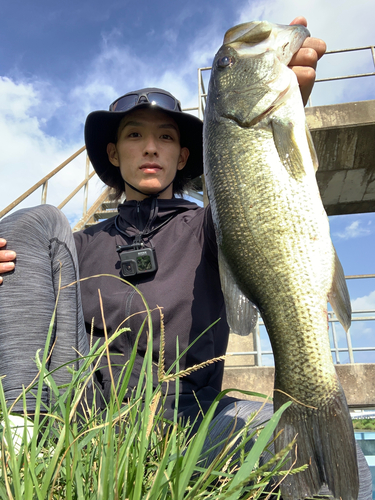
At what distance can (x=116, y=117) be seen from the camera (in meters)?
2.85

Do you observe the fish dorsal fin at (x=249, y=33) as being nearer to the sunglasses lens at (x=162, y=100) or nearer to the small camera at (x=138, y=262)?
the sunglasses lens at (x=162, y=100)

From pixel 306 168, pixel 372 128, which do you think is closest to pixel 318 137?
pixel 372 128

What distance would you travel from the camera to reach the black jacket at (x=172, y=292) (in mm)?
2100

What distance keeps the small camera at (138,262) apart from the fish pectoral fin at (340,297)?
1.07m

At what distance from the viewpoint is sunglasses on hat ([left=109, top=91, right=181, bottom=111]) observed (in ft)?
8.87

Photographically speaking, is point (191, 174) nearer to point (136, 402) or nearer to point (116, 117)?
point (116, 117)

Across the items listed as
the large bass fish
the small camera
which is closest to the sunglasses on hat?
the large bass fish

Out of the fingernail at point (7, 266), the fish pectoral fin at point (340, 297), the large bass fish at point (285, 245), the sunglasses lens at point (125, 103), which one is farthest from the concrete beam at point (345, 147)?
the fingernail at point (7, 266)

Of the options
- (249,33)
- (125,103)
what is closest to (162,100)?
(125,103)

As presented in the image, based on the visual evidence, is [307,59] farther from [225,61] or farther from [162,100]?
[162,100]

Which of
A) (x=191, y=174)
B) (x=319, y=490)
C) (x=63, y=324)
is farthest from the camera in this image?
(x=191, y=174)

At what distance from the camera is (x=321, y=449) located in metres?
1.33

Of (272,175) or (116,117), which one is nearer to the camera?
(272,175)

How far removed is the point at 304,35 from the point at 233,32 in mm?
439
